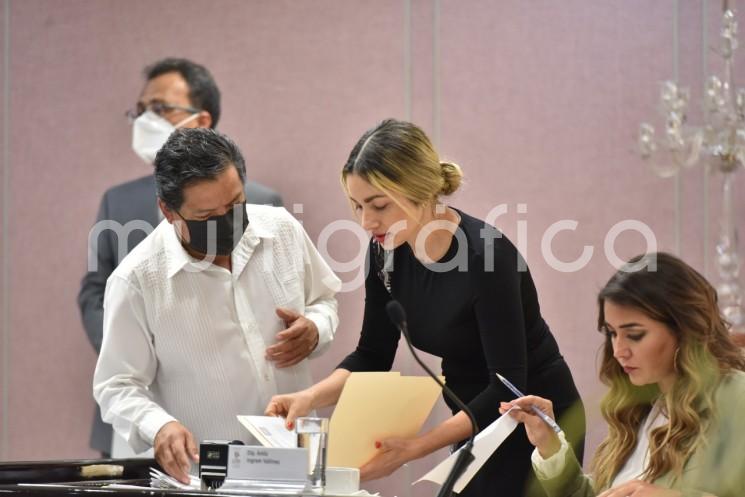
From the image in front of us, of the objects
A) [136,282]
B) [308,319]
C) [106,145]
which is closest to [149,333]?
[136,282]

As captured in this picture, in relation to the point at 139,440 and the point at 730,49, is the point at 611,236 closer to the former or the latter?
the point at 730,49

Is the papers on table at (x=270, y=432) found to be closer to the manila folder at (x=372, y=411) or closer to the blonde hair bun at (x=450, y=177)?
the manila folder at (x=372, y=411)

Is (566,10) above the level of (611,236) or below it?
above

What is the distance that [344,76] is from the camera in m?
4.05

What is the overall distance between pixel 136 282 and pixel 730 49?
95.1 inches

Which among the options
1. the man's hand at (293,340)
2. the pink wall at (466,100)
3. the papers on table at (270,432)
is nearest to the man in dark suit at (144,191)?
the pink wall at (466,100)

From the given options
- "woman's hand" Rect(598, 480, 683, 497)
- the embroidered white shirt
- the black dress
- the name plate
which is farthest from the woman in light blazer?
the embroidered white shirt

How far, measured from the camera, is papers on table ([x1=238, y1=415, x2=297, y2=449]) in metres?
2.05

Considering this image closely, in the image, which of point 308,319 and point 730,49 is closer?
point 308,319

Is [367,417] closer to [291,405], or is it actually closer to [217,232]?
[291,405]

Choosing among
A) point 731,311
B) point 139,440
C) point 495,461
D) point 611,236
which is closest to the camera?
point 495,461

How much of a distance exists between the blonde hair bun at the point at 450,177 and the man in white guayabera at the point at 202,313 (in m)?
0.54

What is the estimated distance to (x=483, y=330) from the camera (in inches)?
87.0

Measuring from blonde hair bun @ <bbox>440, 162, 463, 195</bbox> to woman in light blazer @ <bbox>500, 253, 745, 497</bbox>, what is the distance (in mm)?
423
